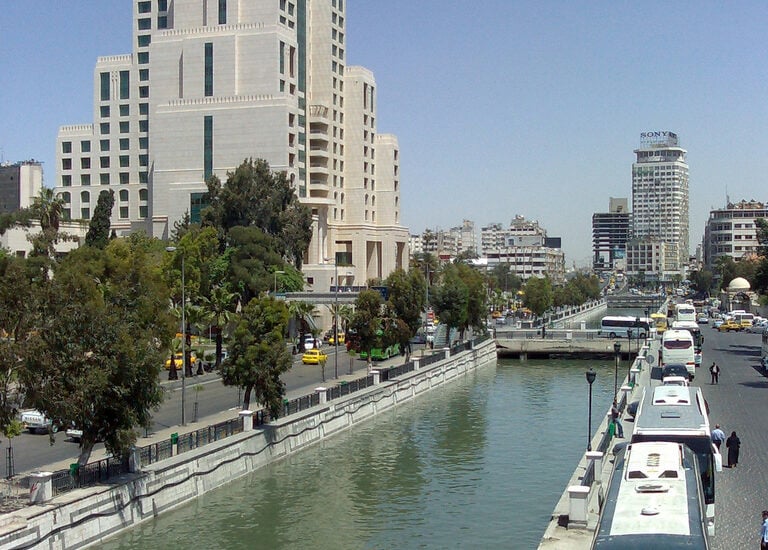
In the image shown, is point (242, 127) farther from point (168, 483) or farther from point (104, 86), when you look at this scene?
point (168, 483)

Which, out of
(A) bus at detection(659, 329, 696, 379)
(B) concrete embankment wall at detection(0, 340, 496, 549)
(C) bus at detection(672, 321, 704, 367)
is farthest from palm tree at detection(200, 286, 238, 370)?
(C) bus at detection(672, 321, 704, 367)

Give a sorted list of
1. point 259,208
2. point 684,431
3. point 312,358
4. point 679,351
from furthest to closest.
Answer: point 259,208 → point 312,358 → point 679,351 → point 684,431

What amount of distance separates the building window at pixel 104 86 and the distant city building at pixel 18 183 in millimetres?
40018

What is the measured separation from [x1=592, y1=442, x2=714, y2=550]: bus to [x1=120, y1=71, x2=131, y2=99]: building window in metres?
98.6

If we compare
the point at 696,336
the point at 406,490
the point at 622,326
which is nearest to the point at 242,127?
the point at 622,326

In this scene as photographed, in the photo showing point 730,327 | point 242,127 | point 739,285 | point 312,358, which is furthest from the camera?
point 739,285

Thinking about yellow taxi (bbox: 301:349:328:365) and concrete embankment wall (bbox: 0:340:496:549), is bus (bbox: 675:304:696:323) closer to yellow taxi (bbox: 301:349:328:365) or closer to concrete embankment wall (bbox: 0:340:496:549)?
yellow taxi (bbox: 301:349:328:365)

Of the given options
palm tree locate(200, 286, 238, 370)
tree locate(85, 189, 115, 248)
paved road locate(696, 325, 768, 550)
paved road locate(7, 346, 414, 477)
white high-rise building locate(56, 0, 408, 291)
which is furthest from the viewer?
white high-rise building locate(56, 0, 408, 291)

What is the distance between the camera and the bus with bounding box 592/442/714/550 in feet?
55.0

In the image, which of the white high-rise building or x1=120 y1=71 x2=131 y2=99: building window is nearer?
the white high-rise building

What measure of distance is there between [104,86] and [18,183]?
195ft

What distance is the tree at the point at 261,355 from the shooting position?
36.9 meters

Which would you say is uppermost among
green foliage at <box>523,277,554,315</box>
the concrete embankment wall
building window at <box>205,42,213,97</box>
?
building window at <box>205,42,213,97</box>

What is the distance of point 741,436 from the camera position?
37.0 meters
